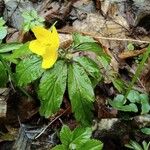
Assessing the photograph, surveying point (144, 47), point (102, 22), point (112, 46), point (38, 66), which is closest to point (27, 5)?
point (102, 22)

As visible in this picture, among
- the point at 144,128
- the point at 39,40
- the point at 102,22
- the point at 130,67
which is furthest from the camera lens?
the point at 102,22

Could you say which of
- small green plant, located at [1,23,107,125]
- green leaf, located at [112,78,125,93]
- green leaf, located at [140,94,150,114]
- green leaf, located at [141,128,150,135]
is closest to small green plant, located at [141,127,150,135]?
green leaf, located at [141,128,150,135]

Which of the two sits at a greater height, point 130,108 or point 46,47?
point 46,47

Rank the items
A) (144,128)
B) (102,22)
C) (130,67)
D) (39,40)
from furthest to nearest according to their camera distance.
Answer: (102,22), (130,67), (144,128), (39,40)

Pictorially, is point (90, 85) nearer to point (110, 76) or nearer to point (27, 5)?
point (110, 76)

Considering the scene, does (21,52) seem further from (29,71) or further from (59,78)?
(59,78)

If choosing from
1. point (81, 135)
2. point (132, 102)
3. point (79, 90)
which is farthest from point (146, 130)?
point (79, 90)
